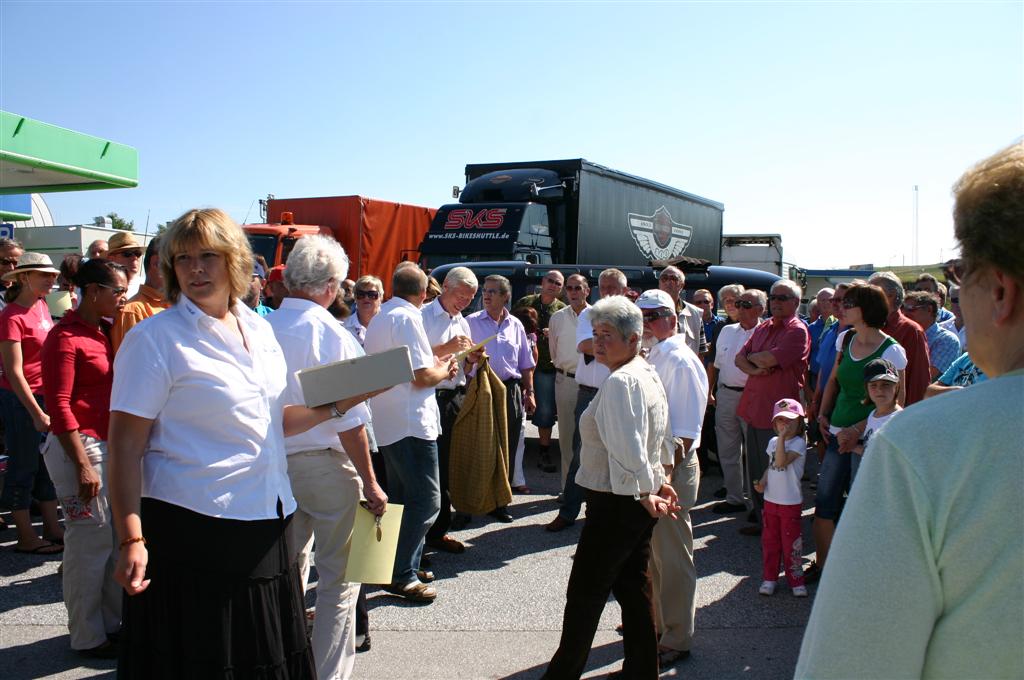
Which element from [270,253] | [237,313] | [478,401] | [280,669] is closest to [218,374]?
[237,313]

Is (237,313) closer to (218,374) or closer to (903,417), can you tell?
(218,374)

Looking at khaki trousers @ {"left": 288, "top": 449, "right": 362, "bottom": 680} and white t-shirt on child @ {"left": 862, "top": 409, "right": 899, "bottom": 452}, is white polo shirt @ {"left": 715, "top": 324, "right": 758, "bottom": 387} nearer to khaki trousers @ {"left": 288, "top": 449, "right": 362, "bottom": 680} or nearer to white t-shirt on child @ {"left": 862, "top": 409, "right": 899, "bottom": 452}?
white t-shirt on child @ {"left": 862, "top": 409, "right": 899, "bottom": 452}


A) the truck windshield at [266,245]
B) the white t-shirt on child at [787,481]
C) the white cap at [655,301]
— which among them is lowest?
the white t-shirt on child at [787,481]

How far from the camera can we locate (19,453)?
557 cm

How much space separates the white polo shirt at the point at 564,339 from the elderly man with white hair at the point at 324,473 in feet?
12.3

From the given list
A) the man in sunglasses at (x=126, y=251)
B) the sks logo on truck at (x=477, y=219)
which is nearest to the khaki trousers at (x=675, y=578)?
the man in sunglasses at (x=126, y=251)

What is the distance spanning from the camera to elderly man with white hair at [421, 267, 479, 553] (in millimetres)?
5426

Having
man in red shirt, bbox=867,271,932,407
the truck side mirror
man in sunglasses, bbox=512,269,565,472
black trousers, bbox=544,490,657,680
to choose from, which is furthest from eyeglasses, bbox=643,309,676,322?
the truck side mirror

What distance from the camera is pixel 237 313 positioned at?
266 centimetres

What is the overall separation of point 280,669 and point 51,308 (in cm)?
506

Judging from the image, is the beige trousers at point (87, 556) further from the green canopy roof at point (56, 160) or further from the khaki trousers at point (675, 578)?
the green canopy roof at point (56, 160)

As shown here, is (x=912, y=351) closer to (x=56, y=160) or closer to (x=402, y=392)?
(x=402, y=392)

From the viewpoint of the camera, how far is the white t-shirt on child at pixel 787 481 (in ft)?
16.1

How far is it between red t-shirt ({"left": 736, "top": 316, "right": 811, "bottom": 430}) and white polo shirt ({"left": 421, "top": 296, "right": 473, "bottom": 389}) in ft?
7.55
